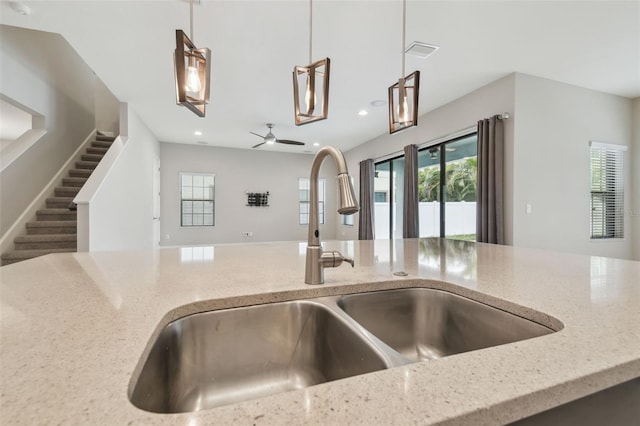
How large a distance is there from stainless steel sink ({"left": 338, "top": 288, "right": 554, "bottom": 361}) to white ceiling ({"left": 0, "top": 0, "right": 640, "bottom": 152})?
2.44 m

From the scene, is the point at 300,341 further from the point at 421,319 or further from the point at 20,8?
the point at 20,8

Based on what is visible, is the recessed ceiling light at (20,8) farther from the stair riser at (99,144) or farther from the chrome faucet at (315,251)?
the stair riser at (99,144)

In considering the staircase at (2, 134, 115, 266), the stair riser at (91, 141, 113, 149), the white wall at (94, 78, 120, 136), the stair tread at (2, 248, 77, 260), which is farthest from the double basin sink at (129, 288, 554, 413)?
the white wall at (94, 78, 120, 136)

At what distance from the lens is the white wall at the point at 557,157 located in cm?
354

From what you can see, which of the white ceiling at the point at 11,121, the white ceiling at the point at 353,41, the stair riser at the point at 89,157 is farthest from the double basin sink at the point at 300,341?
the stair riser at the point at 89,157

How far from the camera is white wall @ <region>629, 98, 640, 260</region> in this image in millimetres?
4203

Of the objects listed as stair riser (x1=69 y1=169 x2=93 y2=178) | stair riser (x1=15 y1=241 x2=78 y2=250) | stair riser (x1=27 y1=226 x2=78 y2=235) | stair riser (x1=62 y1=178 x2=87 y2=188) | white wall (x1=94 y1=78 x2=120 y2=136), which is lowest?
stair riser (x1=15 y1=241 x2=78 y2=250)

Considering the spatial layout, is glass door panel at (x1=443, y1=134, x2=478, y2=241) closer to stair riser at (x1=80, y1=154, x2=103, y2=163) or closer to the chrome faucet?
the chrome faucet

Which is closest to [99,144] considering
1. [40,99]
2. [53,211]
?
[40,99]

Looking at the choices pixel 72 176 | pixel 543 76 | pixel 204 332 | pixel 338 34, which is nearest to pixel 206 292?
pixel 204 332

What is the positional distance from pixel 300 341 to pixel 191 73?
139cm

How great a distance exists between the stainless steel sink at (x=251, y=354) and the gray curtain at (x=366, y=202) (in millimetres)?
5875

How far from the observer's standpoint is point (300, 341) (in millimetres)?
806

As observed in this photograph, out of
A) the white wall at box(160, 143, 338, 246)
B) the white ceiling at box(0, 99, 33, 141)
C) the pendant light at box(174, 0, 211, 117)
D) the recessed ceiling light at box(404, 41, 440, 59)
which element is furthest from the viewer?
the white wall at box(160, 143, 338, 246)
